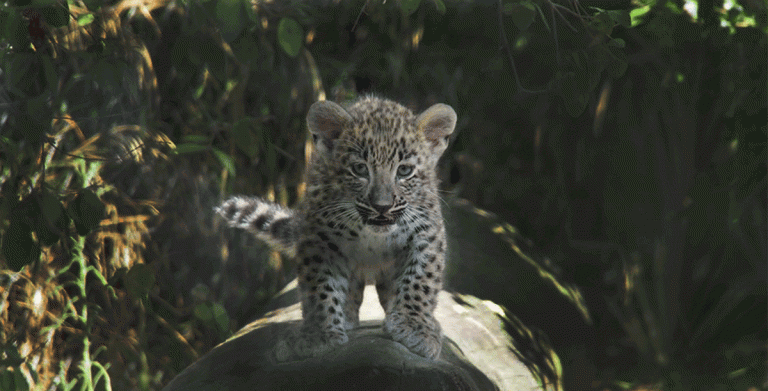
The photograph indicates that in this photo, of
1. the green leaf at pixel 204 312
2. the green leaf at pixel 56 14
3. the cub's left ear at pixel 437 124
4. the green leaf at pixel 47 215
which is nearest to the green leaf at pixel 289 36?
the cub's left ear at pixel 437 124

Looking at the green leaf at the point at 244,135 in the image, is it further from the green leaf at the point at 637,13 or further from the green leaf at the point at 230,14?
the green leaf at the point at 637,13

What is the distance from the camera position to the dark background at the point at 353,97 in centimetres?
290

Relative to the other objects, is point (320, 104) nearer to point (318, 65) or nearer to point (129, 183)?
point (318, 65)

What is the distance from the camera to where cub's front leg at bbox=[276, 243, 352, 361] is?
110 inches

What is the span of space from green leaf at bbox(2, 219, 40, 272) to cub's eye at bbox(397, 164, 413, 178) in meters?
Answer: 1.42

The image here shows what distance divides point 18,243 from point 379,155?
54.5 inches

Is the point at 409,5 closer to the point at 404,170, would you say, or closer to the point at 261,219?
the point at 404,170

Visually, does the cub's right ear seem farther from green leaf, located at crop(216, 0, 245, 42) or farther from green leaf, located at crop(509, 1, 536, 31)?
green leaf, located at crop(509, 1, 536, 31)

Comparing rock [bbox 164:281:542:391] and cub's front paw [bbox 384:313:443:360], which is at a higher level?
cub's front paw [bbox 384:313:443:360]

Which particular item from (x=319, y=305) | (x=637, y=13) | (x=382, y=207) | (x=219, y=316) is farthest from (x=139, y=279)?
(x=637, y=13)

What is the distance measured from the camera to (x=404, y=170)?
2.77 m

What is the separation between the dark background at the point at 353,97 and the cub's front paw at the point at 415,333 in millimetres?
985

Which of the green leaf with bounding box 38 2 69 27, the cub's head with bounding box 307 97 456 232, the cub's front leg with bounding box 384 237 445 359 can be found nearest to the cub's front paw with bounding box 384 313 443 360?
the cub's front leg with bounding box 384 237 445 359

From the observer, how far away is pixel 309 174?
3.04 m
